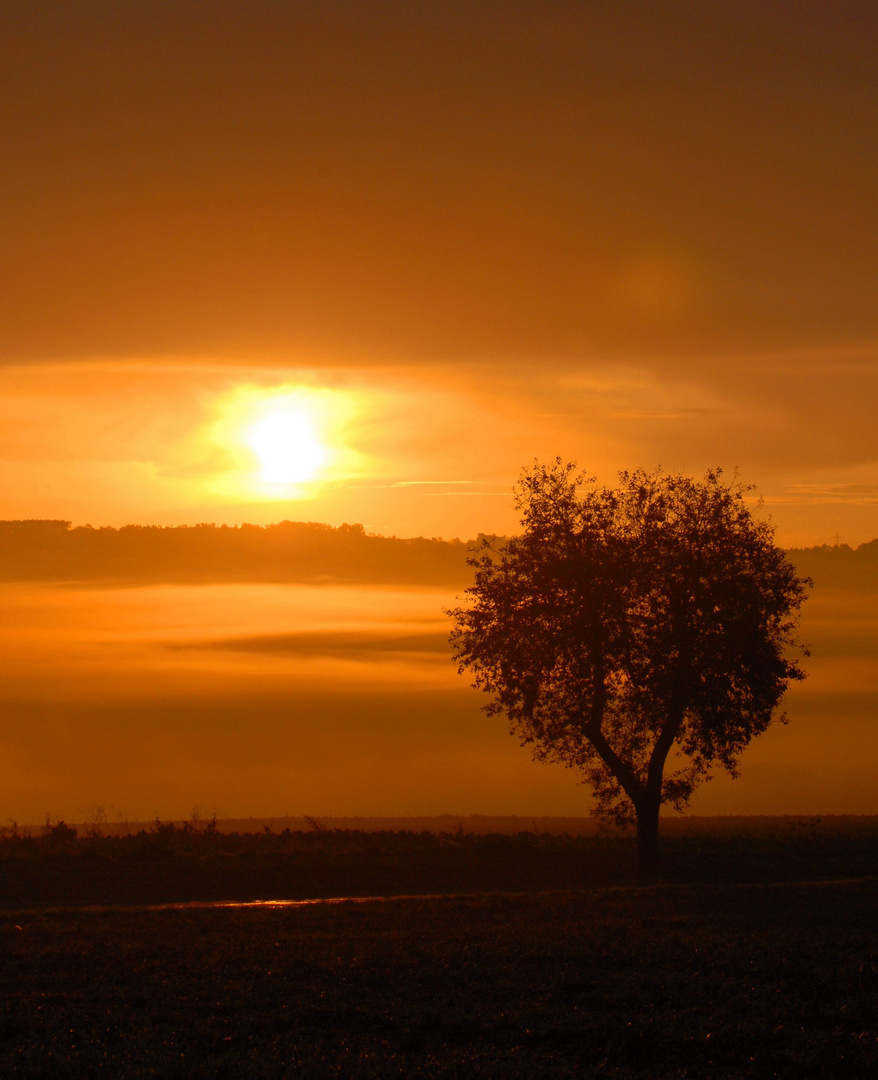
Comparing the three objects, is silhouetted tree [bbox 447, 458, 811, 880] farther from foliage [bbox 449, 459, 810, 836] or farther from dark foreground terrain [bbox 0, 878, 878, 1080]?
dark foreground terrain [bbox 0, 878, 878, 1080]

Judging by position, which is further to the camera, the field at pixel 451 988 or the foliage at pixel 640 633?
the foliage at pixel 640 633

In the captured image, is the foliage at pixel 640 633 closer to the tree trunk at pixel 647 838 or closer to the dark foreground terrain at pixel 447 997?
the tree trunk at pixel 647 838

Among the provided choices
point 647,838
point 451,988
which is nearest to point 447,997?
point 451,988

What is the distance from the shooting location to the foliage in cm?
2616

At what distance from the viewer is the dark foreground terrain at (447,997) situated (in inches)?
390

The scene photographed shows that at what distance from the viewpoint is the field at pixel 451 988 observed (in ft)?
32.7

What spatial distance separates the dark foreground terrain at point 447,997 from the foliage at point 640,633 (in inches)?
369

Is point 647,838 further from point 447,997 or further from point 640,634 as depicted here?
point 447,997

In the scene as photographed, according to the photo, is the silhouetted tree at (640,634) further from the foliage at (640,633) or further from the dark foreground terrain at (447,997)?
the dark foreground terrain at (447,997)

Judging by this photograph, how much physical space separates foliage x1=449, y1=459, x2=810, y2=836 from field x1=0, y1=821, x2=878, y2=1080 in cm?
736

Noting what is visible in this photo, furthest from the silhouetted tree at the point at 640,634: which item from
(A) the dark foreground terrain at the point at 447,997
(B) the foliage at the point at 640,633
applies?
(A) the dark foreground terrain at the point at 447,997

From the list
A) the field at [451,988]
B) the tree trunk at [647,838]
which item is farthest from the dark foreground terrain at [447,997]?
the tree trunk at [647,838]

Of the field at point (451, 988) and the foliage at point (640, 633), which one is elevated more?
the foliage at point (640, 633)

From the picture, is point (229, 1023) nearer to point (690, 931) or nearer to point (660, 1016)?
point (660, 1016)
